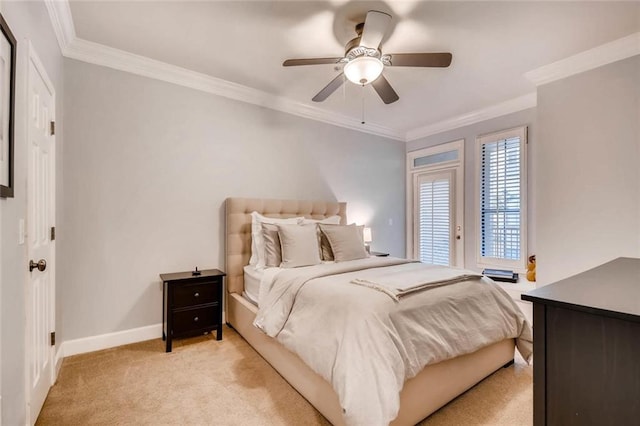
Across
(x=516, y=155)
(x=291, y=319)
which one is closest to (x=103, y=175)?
(x=291, y=319)

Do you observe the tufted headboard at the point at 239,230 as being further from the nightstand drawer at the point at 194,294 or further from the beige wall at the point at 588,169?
the beige wall at the point at 588,169

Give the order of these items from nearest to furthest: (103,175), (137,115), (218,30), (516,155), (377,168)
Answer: (218,30) < (103,175) < (137,115) < (516,155) < (377,168)

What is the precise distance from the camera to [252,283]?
9.79 ft

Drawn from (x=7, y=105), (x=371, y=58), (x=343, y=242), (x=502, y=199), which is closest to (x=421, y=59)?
(x=371, y=58)

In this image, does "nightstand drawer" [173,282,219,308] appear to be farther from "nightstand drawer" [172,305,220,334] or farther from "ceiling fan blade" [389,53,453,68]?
"ceiling fan blade" [389,53,453,68]

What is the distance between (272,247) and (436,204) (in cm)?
309

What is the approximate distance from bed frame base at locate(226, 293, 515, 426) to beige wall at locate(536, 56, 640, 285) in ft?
4.44

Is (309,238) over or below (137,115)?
below

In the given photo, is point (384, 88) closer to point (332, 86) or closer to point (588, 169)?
point (332, 86)

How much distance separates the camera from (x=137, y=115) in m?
2.88

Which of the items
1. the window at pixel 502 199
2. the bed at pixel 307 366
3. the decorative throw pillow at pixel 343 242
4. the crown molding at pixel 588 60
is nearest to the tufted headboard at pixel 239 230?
the bed at pixel 307 366

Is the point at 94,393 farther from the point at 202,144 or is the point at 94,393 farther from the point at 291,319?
the point at 202,144

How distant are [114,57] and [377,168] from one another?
369 centimetres

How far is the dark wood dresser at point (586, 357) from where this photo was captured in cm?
82
